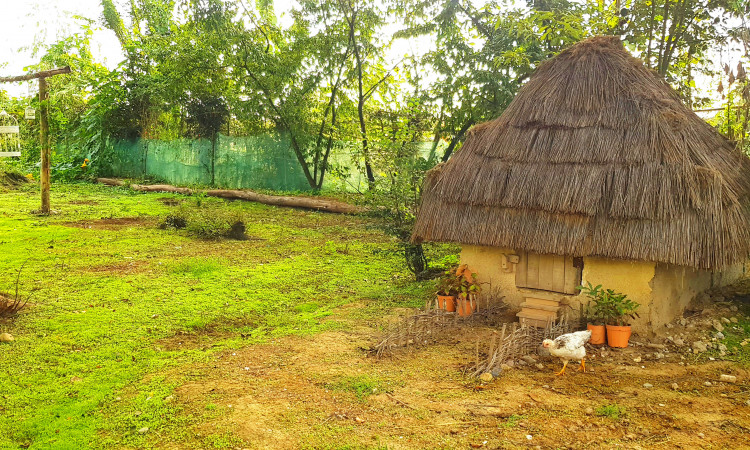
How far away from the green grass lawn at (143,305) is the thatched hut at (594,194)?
1.88m

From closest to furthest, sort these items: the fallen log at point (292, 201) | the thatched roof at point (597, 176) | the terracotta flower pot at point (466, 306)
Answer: the thatched roof at point (597, 176) < the terracotta flower pot at point (466, 306) < the fallen log at point (292, 201)

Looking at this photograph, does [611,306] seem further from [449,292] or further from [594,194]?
[449,292]

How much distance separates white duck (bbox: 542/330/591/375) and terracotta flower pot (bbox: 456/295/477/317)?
1.56 meters

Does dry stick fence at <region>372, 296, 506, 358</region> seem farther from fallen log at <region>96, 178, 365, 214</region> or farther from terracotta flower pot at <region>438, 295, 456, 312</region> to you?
fallen log at <region>96, 178, 365, 214</region>

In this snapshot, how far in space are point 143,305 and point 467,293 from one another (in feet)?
14.3

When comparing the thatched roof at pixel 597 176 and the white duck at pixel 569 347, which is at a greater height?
the thatched roof at pixel 597 176

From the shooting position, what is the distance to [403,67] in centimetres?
1794

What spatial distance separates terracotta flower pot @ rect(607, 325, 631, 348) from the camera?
6.11m

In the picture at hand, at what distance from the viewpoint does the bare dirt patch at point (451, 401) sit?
419cm

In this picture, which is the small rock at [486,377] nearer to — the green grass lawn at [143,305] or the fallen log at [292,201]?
the green grass lawn at [143,305]

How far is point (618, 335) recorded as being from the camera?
6.12m

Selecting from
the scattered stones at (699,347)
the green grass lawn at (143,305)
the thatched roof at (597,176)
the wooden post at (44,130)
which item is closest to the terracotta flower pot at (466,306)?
the thatched roof at (597,176)

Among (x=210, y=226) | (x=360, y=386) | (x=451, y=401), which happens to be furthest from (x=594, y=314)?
(x=210, y=226)

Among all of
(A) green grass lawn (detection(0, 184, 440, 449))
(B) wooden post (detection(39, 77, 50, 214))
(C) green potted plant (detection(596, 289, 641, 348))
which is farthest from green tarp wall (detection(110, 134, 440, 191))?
(C) green potted plant (detection(596, 289, 641, 348))
